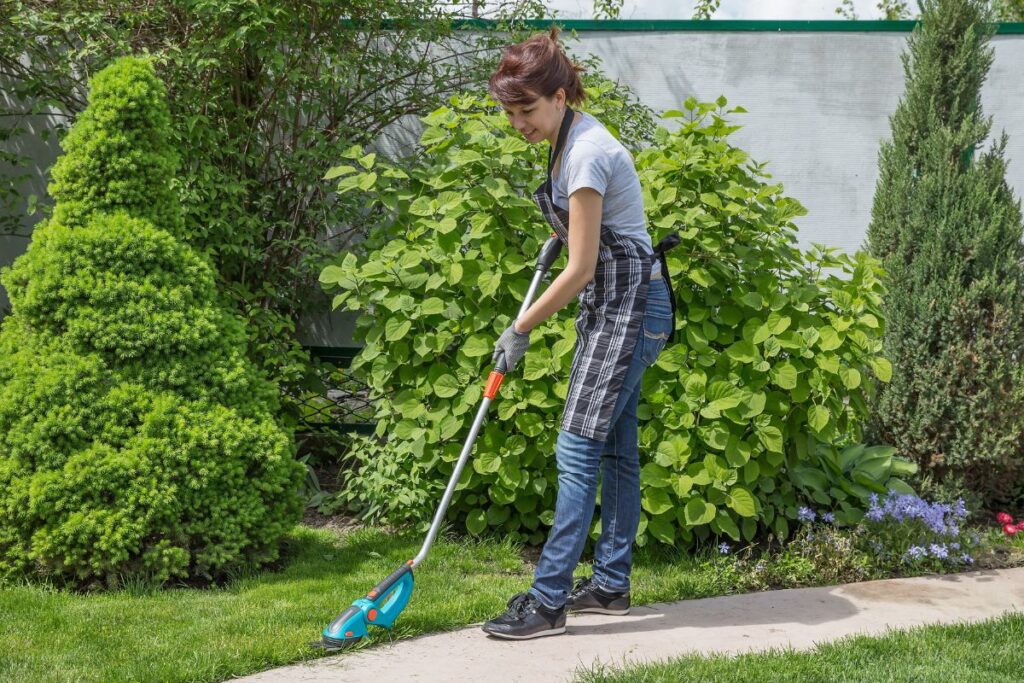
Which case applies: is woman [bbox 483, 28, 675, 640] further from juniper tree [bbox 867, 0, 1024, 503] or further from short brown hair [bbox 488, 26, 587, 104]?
juniper tree [bbox 867, 0, 1024, 503]

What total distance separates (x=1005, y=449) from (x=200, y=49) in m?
4.32

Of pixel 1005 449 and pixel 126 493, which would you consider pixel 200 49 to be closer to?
pixel 126 493

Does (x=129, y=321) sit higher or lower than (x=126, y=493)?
higher

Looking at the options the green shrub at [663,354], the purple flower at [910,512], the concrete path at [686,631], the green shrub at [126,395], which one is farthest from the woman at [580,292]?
the purple flower at [910,512]

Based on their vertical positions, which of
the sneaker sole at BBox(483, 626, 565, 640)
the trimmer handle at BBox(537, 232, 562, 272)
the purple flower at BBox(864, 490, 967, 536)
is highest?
the trimmer handle at BBox(537, 232, 562, 272)

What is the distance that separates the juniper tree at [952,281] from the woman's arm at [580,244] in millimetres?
2720

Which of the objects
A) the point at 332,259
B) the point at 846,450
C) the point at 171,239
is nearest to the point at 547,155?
the point at 332,259

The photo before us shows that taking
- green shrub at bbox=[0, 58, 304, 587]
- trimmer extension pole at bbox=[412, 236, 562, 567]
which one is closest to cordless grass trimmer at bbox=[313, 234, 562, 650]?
trimmer extension pole at bbox=[412, 236, 562, 567]

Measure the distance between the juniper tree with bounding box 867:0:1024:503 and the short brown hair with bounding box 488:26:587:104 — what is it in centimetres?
279

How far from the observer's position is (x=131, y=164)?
4.04 meters

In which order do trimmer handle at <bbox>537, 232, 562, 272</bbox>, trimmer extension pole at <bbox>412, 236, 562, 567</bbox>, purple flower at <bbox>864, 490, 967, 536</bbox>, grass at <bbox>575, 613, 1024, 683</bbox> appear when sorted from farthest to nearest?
purple flower at <bbox>864, 490, 967, 536</bbox> < trimmer handle at <bbox>537, 232, 562, 272</bbox> < trimmer extension pole at <bbox>412, 236, 562, 567</bbox> < grass at <bbox>575, 613, 1024, 683</bbox>

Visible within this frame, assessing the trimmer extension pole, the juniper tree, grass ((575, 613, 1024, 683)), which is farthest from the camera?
the juniper tree

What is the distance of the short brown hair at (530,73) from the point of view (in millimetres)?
3238

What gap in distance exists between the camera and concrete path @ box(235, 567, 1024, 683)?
121 inches
